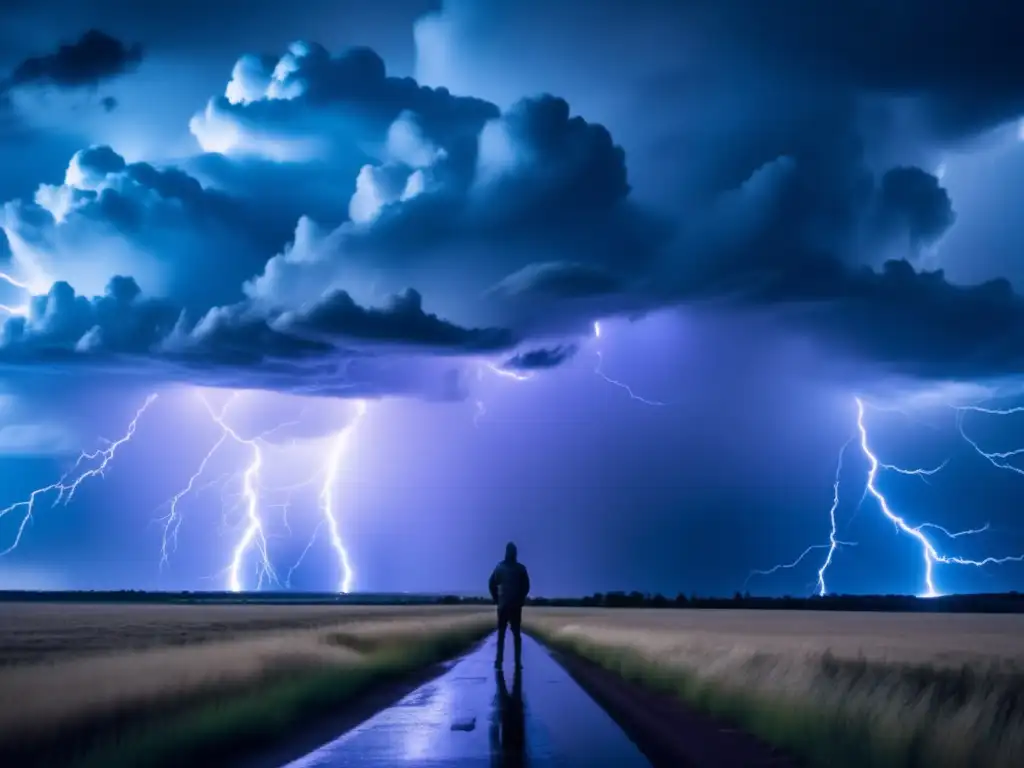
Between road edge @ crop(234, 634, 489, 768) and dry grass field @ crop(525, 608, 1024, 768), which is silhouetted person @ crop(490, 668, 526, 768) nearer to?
road edge @ crop(234, 634, 489, 768)

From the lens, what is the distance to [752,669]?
18172 millimetres

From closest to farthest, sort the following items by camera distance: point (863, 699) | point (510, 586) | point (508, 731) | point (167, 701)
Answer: point (508, 731) → point (863, 699) → point (167, 701) → point (510, 586)

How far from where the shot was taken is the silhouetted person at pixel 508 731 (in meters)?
10.1

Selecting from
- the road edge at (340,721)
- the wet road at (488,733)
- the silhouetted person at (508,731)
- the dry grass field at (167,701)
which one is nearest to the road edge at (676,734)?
the wet road at (488,733)

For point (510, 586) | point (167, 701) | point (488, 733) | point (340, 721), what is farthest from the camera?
point (510, 586)

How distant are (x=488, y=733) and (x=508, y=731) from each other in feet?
0.91

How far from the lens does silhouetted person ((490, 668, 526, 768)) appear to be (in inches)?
399

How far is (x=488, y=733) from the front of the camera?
39.9ft

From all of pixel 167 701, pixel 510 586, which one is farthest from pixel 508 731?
pixel 510 586

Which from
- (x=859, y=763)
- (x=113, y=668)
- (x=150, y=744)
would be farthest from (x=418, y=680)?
(x=859, y=763)

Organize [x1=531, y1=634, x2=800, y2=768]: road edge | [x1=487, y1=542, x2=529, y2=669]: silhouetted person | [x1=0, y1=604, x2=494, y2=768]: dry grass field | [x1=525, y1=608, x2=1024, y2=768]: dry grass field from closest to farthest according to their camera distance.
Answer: [x1=525, y1=608, x2=1024, y2=768]: dry grass field, [x1=0, y1=604, x2=494, y2=768]: dry grass field, [x1=531, y1=634, x2=800, y2=768]: road edge, [x1=487, y1=542, x2=529, y2=669]: silhouetted person

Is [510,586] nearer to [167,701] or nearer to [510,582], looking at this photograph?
[510,582]

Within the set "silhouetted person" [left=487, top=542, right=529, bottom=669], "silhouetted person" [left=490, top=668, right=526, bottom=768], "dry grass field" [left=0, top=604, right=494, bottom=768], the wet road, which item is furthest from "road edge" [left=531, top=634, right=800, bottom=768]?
"dry grass field" [left=0, top=604, right=494, bottom=768]

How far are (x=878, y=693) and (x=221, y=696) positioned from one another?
27.4ft
